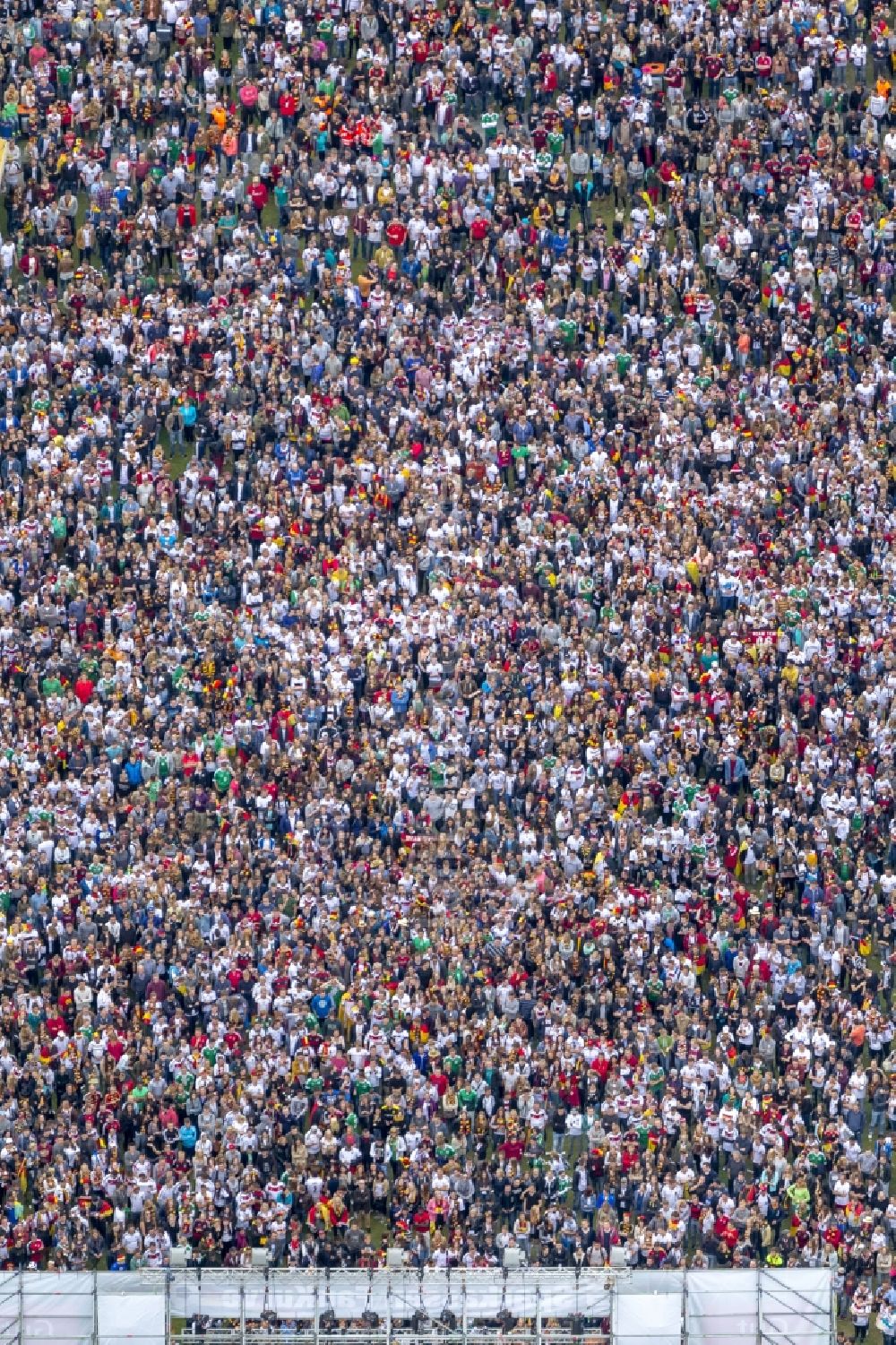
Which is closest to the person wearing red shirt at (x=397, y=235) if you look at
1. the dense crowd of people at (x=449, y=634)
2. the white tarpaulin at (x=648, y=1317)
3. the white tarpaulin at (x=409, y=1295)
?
the dense crowd of people at (x=449, y=634)

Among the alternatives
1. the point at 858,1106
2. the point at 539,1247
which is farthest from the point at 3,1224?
the point at 858,1106

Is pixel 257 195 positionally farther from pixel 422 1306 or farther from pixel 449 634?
pixel 422 1306

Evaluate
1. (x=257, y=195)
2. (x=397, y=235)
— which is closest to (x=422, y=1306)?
(x=397, y=235)

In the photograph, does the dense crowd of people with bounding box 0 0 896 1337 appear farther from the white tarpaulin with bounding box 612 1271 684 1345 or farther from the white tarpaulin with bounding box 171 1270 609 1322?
the white tarpaulin with bounding box 612 1271 684 1345

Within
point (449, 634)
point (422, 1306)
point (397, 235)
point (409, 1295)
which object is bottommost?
point (422, 1306)

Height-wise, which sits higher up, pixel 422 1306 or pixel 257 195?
pixel 257 195

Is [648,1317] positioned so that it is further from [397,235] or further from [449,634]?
[397,235]

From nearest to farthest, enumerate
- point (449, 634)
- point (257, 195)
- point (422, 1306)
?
point (422, 1306) < point (449, 634) < point (257, 195)

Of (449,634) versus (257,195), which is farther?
(257,195)

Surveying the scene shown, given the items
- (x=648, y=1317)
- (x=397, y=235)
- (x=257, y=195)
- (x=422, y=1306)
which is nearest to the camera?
(x=648, y=1317)
